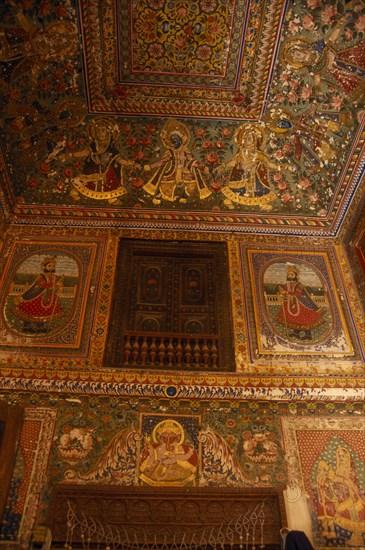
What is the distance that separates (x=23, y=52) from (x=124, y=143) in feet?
5.51

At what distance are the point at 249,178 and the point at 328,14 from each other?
2.21 meters

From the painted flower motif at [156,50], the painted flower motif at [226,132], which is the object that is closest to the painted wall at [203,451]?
the painted flower motif at [226,132]

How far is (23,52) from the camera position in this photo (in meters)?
5.97

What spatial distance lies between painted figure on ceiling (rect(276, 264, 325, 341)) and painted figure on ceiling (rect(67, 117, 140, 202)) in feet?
8.58

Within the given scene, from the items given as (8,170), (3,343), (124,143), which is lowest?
(3,343)

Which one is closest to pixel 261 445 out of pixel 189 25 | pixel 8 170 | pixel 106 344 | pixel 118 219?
pixel 106 344

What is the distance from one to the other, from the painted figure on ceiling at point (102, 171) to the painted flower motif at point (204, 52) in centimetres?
150

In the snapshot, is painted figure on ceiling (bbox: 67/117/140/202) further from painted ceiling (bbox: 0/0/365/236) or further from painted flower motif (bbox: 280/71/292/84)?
painted flower motif (bbox: 280/71/292/84)

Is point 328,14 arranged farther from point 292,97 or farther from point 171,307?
point 171,307

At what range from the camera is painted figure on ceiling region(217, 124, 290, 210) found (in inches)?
276

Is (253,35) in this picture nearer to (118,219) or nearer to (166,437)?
(118,219)

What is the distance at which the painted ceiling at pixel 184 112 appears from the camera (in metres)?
6.05

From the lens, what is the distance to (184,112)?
22.5 ft

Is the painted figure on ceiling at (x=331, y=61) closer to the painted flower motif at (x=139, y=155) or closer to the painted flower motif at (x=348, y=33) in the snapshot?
the painted flower motif at (x=348, y=33)
